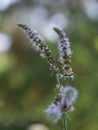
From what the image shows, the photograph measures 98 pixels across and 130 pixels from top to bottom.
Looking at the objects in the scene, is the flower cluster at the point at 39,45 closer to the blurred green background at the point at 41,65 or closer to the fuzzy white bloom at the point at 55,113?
the fuzzy white bloom at the point at 55,113

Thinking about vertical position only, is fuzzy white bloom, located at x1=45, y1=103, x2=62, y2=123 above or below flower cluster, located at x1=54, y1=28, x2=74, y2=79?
below

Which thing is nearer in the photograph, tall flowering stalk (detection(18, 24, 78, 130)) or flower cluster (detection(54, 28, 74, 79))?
tall flowering stalk (detection(18, 24, 78, 130))

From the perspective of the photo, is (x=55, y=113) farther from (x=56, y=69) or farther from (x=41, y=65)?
(x=41, y=65)

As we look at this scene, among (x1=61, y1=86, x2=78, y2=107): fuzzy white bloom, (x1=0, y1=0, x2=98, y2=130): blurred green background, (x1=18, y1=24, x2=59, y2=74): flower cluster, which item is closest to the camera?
(x1=61, y1=86, x2=78, y2=107): fuzzy white bloom

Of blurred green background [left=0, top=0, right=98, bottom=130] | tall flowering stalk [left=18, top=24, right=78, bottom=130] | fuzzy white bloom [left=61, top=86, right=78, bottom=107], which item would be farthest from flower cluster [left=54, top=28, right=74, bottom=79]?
blurred green background [left=0, top=0, right=98, bottom=130]

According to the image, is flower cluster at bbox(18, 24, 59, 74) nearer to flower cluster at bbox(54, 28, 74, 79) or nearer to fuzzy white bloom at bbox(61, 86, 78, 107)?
flower cluster at bbox(54, 28, 74, 79)

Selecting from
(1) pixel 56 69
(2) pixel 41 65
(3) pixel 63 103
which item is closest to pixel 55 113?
(3) pixel 63 103

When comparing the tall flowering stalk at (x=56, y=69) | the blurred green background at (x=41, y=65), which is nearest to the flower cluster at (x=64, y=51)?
the tall flowering stalk at (x=56, y=69)
